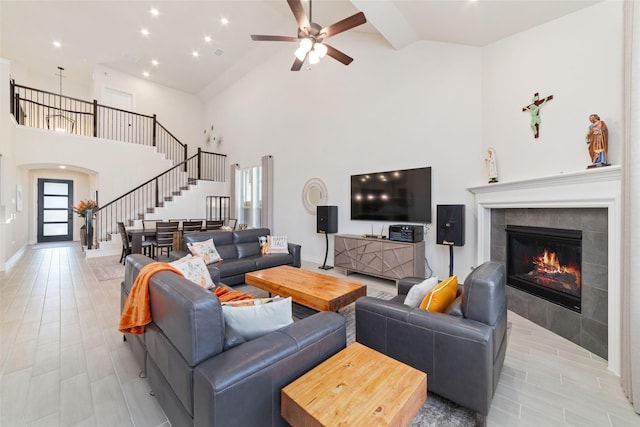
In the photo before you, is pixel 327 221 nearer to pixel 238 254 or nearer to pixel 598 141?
pixel 238 254

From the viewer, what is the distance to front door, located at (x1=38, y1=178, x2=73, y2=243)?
9.09m

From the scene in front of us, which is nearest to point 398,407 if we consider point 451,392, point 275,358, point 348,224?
point 275,358

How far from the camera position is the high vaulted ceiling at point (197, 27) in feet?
11.0

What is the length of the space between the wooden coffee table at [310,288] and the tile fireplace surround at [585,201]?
2.01m

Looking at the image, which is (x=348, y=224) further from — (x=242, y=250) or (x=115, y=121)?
(x=115, y=121)

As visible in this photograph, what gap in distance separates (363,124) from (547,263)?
3650 mm

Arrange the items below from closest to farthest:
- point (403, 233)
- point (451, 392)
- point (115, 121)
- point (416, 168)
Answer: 1. point (451, 392)
2. point (403, 233)
3. point (416, 168)
4. point (115, 121)

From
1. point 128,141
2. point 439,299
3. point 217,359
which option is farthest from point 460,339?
point 128,141

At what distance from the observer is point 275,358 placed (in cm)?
127

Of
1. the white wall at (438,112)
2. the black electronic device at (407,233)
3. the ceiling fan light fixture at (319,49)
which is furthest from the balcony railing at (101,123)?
the black electronic device at (407,233)

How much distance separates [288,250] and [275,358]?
3572 millimetres

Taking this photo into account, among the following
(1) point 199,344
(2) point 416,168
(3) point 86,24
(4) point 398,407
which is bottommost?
(4) point 398,407

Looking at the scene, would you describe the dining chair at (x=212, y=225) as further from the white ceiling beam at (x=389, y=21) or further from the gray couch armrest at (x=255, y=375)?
the gray couch armrest at (x=255, y=375)

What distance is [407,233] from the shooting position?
4.20 meters
